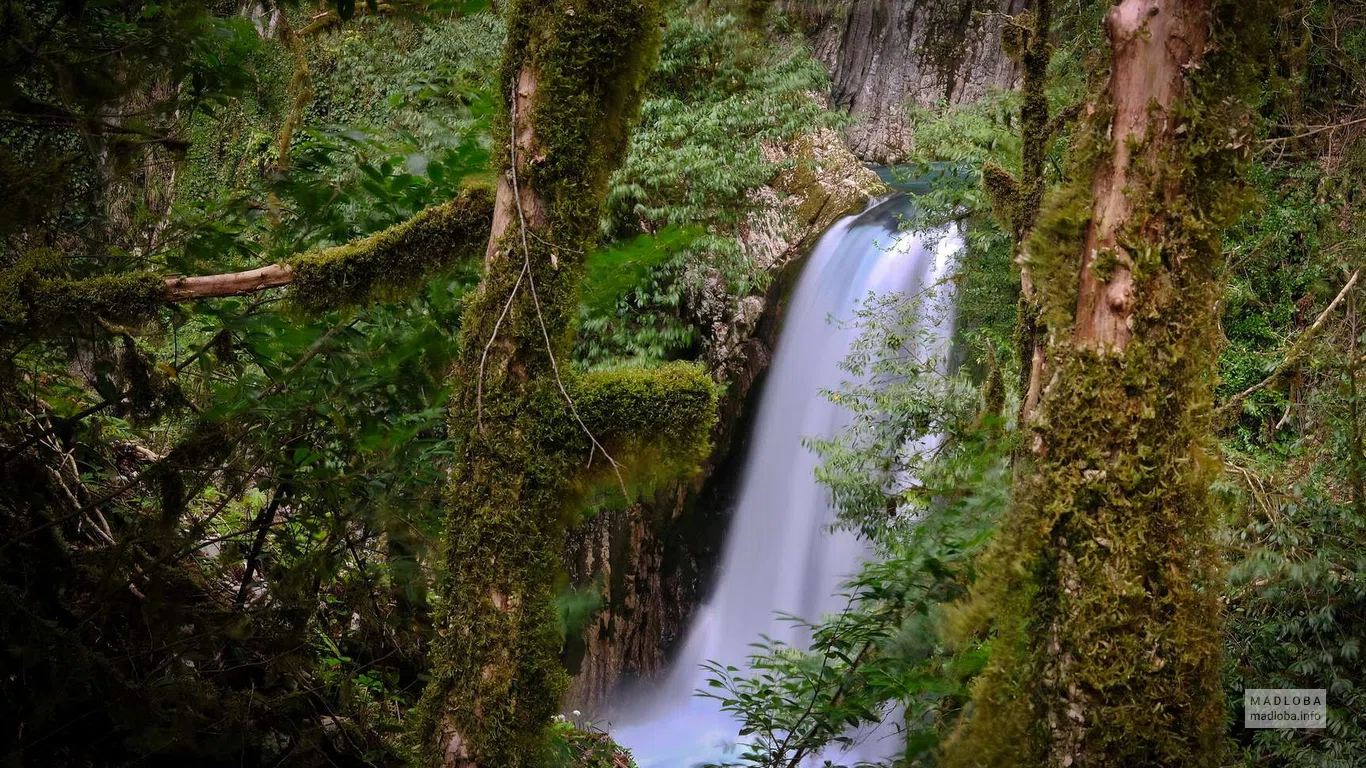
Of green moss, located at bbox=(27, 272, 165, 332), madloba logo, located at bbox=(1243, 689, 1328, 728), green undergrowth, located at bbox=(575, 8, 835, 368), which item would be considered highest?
green undergrowth, located at bbox=(575, 8, 835, 368)

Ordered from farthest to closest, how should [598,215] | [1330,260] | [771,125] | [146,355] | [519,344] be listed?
[771,125] < [1330,260] < [146,355] < [598,215] < [519,344]

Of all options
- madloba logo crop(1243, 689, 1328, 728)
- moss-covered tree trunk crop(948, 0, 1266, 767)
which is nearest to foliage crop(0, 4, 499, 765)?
moss-covered tree trunk crop(948, 0, 1266, 767)

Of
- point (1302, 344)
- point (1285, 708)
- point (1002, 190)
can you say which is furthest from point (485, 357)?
point (1302, 344)

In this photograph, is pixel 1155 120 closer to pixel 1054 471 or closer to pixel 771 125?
pixel 1054 471

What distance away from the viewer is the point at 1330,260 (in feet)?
23.5

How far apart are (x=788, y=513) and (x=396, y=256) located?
25.2ft

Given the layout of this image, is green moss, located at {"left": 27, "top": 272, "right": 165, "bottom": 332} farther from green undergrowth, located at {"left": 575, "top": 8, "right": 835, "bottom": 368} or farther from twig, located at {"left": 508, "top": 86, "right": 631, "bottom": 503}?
green undergrowth, located at {"left": 575, "top": 8, "right": 835, "bottom": 368}

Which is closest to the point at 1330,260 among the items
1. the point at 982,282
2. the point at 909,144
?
the point at 982,282

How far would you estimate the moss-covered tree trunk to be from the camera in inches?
68.1

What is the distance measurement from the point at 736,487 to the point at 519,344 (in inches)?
313

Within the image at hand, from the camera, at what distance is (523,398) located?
2.27m

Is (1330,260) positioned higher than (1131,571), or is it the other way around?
(1330,260)

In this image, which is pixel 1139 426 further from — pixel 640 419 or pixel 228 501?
pixel 228 501

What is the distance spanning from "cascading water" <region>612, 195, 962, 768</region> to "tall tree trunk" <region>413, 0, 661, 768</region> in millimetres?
7111
